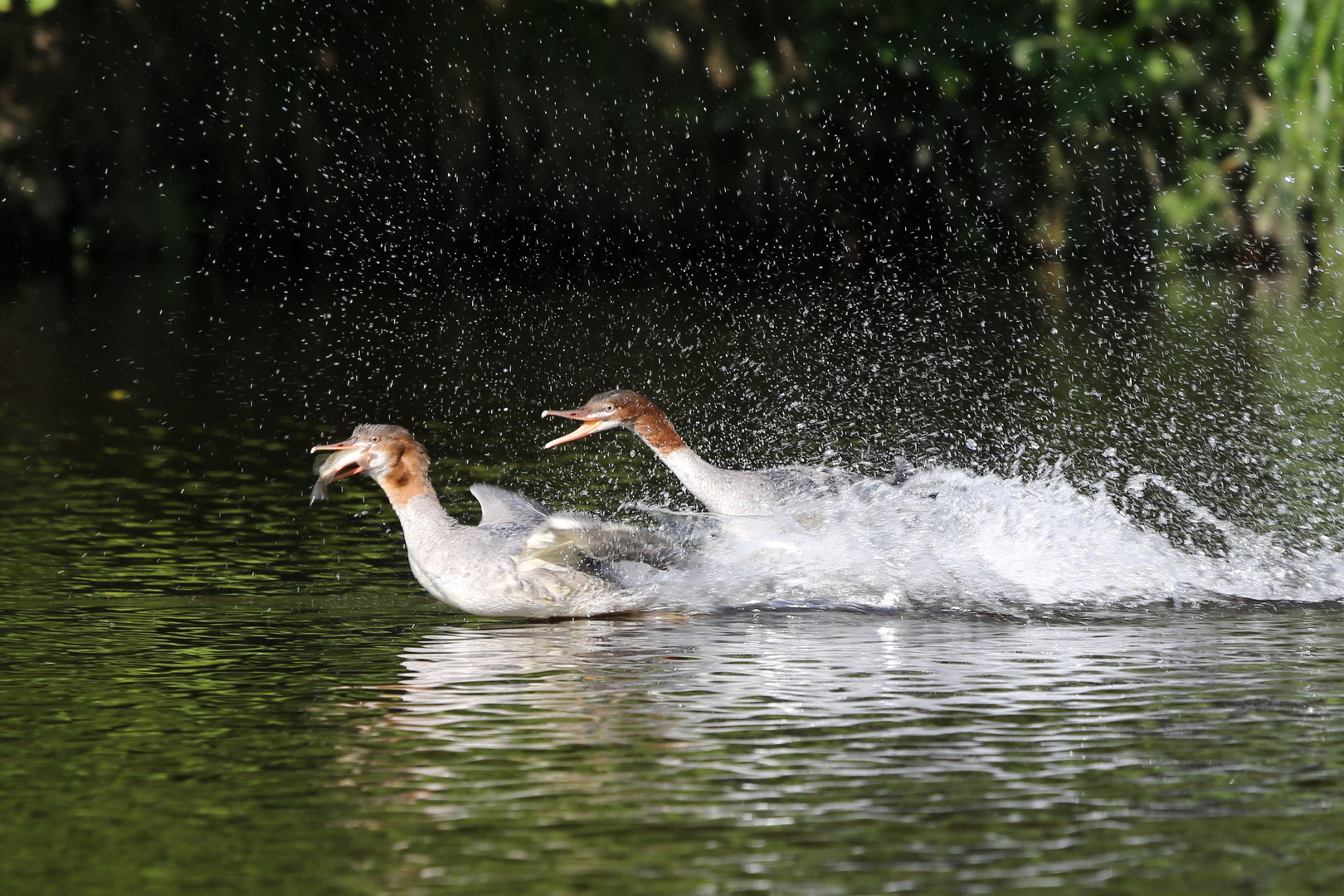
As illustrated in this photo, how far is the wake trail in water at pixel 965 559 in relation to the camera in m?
7.19

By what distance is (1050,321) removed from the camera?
1725 cm

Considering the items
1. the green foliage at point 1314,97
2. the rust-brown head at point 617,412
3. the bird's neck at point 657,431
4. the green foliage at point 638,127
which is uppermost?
the green foliage at point 638,127

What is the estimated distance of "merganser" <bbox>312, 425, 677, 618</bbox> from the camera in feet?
22.9

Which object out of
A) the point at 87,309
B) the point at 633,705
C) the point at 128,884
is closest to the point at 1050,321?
the point at 87,309

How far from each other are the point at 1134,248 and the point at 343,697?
66.7 feet

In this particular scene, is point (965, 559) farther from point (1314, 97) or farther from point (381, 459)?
point (1314, 97)

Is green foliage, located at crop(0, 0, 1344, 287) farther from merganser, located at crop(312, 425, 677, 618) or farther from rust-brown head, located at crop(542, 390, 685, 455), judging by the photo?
merganser, located at crop(312, 425, 677, 618)

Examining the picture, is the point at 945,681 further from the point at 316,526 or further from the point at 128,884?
the point at 316,526

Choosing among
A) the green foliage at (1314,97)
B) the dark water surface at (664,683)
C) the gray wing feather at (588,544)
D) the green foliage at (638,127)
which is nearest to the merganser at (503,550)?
the gray wing feather at (588,544)

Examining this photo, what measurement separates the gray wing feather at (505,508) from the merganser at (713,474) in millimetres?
312

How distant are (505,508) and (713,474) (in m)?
0.94

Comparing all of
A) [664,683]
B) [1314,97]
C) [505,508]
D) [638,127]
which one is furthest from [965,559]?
[638,127]

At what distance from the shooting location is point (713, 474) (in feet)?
26.4

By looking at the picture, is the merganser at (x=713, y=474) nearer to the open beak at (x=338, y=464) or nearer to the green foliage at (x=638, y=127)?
the open beak at (x=338, y=464)
